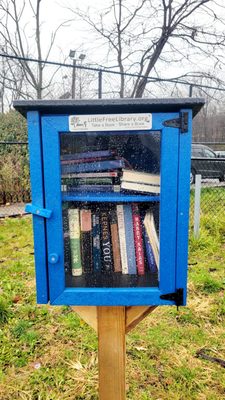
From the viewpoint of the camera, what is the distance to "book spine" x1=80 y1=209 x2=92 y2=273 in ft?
3.46

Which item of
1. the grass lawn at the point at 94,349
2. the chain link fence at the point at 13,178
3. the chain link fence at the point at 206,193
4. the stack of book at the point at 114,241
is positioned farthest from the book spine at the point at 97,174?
the chain link fence at the point at 13,178

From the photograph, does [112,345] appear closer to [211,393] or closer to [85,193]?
[85,193]

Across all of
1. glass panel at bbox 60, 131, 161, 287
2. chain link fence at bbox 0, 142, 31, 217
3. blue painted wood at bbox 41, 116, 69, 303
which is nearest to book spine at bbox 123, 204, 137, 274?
glass panel at bbox 60, 131, 161, 287

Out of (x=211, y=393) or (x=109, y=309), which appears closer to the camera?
(x=109, y=309)

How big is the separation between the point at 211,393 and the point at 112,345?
843mm

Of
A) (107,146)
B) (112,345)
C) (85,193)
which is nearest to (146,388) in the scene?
(112,345)

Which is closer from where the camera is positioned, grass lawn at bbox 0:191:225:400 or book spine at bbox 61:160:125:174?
book spine at bbox 61:160:125:174

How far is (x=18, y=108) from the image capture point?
3.04 ft

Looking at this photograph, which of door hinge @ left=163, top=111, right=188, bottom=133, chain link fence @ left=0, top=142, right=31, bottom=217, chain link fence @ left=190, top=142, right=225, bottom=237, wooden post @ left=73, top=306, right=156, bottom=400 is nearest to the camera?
door hinge @ left=163, top=111, right=188, bottom=133

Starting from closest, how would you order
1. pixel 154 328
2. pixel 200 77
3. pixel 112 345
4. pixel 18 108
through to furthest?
pixel 18 108 < pixel 112 345 < pixel 154 328 < pixel 200 77

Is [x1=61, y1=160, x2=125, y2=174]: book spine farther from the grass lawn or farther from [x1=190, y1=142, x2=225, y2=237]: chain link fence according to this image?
[x1=190, y1=142, x2=225, y2=237]: chain link fence

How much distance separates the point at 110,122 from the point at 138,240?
1.34ft

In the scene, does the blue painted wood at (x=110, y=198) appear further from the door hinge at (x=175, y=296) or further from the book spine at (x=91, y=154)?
the door hinge at (x=175, y=296)

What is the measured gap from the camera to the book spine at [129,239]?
1.06 metres
